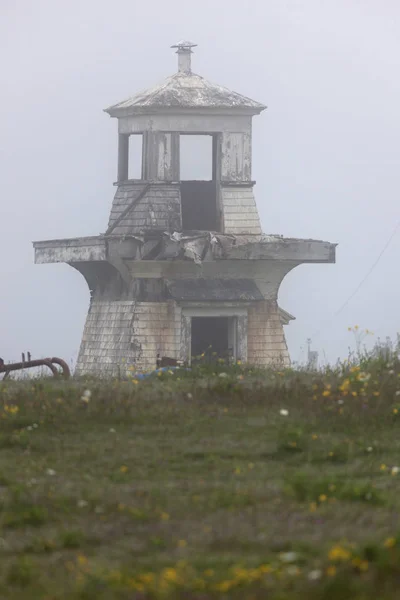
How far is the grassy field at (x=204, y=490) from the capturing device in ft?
22.4

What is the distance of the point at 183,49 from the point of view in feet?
130

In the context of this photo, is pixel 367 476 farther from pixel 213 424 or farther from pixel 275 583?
pixel 275 583

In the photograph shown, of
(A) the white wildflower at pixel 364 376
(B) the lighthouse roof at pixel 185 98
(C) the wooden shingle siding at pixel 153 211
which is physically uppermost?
(B) the lighthouse roof at pixel 185 98

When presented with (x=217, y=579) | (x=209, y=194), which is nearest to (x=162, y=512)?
(x=217, y=579)

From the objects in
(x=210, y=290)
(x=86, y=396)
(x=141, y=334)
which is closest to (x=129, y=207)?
(x=210, y=290)

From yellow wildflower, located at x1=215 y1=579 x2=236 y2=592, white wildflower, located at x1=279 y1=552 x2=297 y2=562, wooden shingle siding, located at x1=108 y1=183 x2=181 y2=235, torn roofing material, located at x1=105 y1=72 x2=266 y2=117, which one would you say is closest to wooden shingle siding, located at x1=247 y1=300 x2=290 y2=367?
wooden shingle siding, located at x1=108 y1=183 x2=181 y2=235

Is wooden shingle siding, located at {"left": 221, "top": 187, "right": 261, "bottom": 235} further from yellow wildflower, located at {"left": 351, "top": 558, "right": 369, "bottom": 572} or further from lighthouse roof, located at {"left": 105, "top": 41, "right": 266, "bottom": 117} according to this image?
yellow wildflower, located at {"left": 351, "top": 558, "right": 369, "bottom": 572}

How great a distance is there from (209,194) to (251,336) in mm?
4845

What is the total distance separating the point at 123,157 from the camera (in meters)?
39.3

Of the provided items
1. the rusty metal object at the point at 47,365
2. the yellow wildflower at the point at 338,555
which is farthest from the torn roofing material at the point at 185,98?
the yellow wildflower at the point at 338,555

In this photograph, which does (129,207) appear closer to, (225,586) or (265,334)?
(265,334)

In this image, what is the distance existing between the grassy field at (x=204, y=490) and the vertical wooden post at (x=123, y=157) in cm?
2333

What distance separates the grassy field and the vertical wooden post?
23.3 metres

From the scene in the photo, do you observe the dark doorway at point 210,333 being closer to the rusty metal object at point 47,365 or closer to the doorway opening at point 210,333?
the doorway opening at point 210,333
